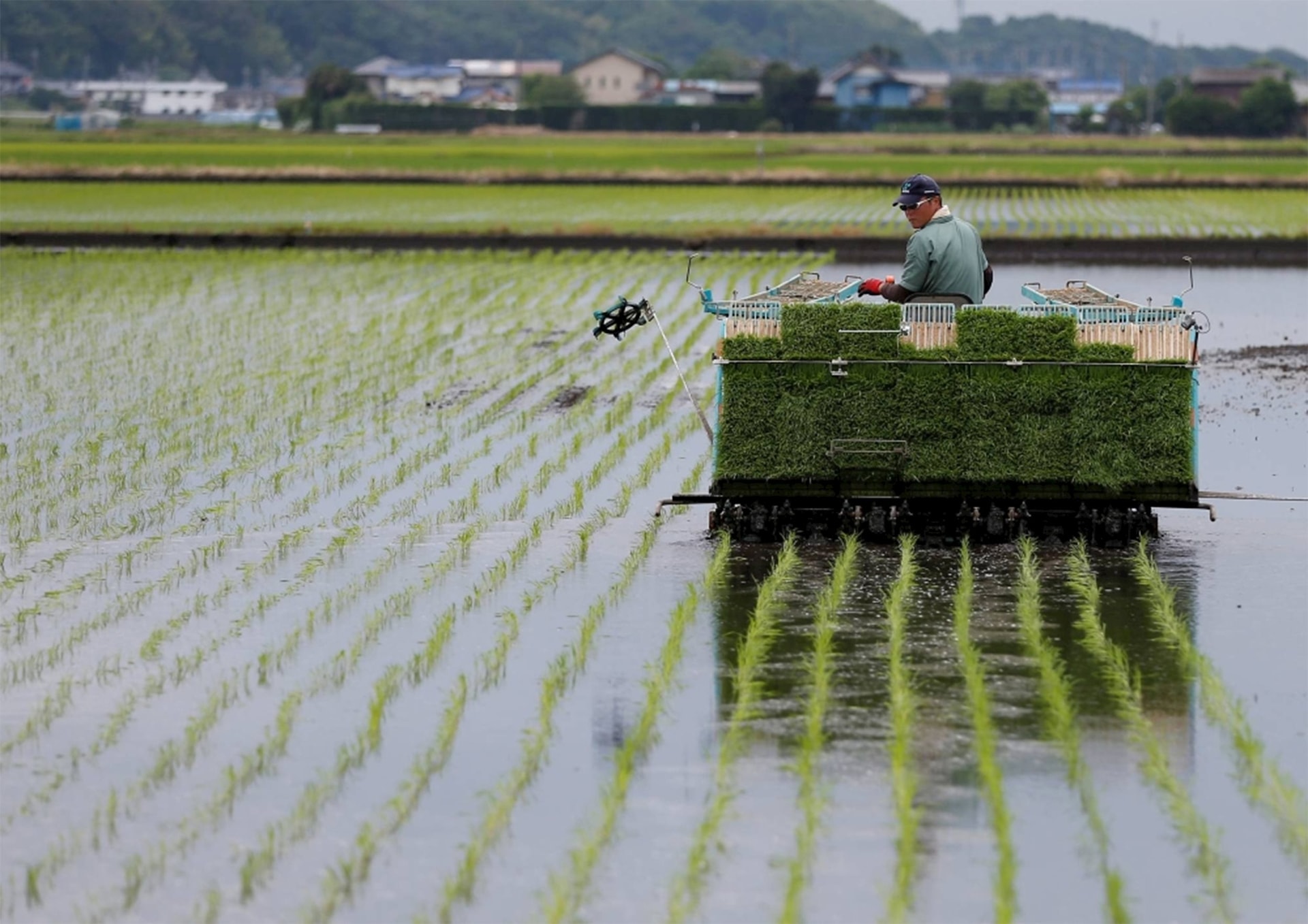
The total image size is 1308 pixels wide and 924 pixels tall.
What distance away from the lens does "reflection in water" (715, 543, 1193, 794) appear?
7219 mm

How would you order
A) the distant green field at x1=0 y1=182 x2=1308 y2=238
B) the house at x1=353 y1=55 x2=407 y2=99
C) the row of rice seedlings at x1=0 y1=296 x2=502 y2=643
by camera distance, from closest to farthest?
1. the row of rice seedlings at x1=0 y1=296 x2=502 y2=643
2. the distant green field at x1=0 y1=182 x2=1308 y2=238
3. the house at x1=353 y1=55 x2=407 y2=99

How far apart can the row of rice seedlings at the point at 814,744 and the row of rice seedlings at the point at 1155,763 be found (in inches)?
40.0

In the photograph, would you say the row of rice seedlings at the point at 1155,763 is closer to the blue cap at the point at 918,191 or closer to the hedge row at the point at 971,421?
the hedge row at the point at 971,421

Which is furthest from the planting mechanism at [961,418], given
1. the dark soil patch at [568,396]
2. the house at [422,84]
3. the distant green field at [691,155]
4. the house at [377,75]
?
the house at [422,84]

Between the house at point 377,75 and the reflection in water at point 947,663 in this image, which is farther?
the house at point 377,75

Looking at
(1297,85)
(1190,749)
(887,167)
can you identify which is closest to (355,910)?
(1190,749)

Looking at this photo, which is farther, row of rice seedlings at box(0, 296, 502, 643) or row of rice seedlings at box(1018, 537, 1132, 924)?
row of rice seedlings at box(0, 296, 502, 643)

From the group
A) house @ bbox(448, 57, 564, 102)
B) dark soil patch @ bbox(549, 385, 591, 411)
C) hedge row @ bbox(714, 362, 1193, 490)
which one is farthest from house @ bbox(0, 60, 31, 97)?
hedge row @ bbox(714, 362, 1193, 490)

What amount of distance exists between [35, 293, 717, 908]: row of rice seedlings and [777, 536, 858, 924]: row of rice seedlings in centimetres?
148

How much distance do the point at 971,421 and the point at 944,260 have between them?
95cm

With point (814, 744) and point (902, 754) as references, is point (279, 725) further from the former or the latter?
point (902, 754)

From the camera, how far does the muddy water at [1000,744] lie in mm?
5945

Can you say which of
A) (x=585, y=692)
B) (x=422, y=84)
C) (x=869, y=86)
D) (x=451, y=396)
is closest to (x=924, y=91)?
(x=869, y=86)

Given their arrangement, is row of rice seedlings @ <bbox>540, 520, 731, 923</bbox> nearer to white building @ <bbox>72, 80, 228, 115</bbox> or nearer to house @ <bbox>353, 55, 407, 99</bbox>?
house @ <bbox>353, 55, 407, 99</bbox>
